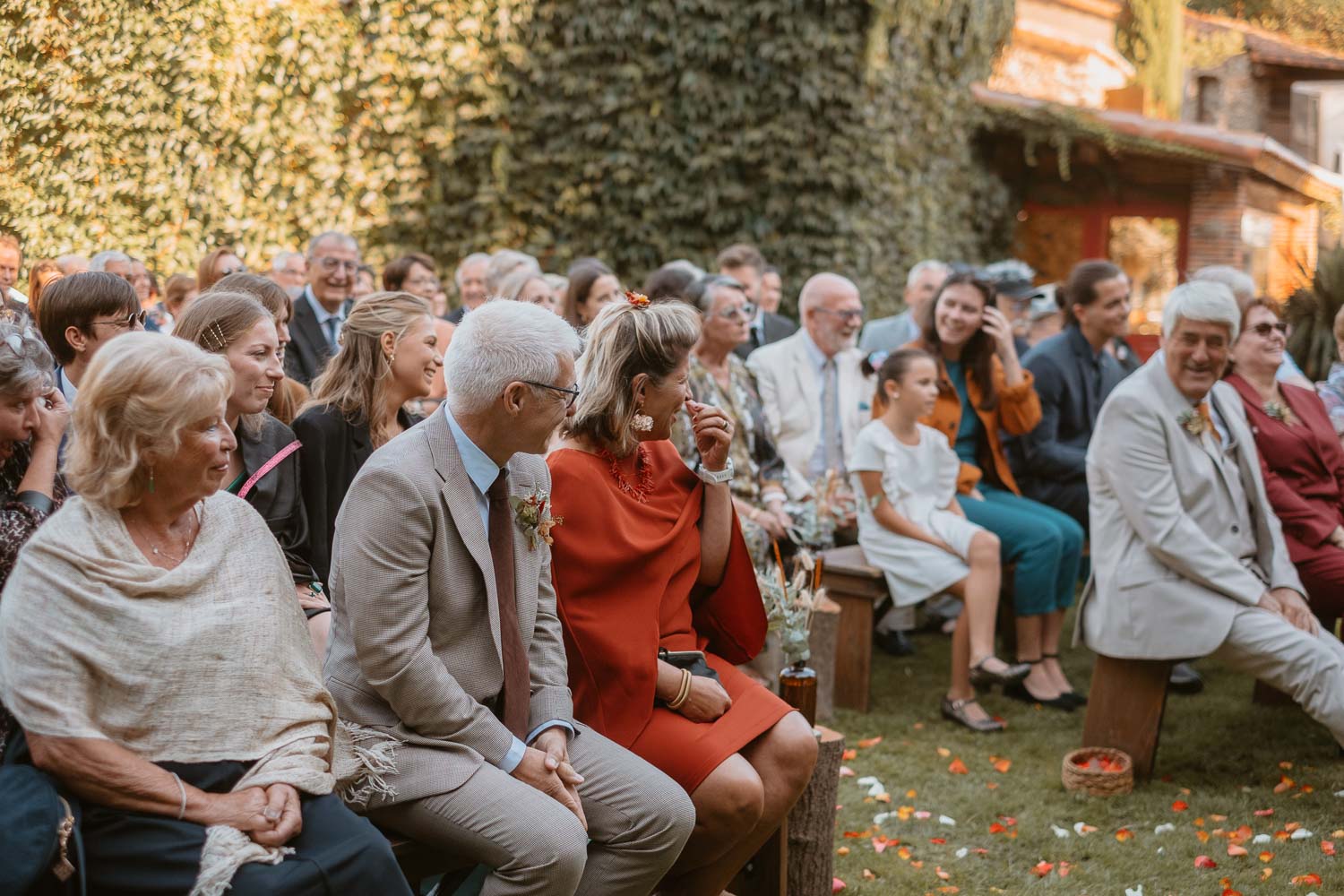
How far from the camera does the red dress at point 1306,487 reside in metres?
5.48

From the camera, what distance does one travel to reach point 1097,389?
711 centimetres

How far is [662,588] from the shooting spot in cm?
355

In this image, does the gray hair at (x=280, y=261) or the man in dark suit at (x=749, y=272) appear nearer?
the gray hair at (x=280, y=261)

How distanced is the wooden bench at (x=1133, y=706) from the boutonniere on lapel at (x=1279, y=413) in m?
1.37

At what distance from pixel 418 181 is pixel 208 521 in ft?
25.4

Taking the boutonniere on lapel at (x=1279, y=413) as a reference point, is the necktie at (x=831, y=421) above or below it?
below

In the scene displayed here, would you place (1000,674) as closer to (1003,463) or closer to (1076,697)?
(1076,697)

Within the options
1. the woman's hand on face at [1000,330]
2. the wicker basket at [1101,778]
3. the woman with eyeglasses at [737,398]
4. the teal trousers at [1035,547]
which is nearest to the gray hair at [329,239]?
the woman with eyeglasses at [737,398]

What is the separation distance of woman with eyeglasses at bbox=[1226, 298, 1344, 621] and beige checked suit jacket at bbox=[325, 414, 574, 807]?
3.89 meters

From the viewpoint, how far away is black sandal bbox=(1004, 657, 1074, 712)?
20.1ft

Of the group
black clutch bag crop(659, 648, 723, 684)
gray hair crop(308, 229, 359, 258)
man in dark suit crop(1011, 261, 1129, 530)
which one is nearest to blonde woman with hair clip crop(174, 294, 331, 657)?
black clutch bag crop(659, 648, 723, 684)

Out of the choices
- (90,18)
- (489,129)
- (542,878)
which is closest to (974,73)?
(489,129)

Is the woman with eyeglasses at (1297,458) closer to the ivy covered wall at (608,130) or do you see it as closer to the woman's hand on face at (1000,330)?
the woman's hand on face at (1000,330)

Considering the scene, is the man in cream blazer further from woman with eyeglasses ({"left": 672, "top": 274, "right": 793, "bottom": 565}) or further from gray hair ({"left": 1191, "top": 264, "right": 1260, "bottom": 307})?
gray hair ({"left": 1191, "top": 264, "right": 1260, "bottom": 307})
